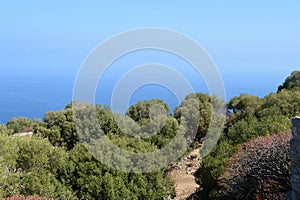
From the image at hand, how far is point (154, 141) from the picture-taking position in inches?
996

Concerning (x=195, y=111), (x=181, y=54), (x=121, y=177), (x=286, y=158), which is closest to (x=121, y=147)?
(x=121, y=177)

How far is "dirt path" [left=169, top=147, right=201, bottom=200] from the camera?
2530cm

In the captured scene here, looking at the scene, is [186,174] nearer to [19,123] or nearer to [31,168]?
[31,168]

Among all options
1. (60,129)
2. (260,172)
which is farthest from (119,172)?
(60,129)

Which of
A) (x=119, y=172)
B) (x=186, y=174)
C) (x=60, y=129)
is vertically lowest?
(x=119, y=172)

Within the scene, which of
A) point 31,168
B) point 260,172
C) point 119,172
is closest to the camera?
point 260,172

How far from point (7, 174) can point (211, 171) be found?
9069mm

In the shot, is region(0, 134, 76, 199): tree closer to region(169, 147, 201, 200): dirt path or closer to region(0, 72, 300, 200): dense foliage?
region(0, 72, 300, 200): dense foliage

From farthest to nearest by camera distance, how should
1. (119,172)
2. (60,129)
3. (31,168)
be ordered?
(60,129) < (119,172) < (31,168)

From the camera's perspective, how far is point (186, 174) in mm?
28719

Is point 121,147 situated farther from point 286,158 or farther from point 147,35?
point 286,158

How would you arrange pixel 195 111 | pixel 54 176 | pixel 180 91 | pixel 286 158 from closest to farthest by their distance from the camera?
pixel 286 158 < pixel 54 176 < pixel 180 91 < pixel 195 111

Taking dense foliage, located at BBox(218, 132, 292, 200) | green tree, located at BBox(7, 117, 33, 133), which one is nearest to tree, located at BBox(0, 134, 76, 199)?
dense foliage, located at BBox(218, 132, 292, 200)

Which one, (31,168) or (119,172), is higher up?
(119,172)
